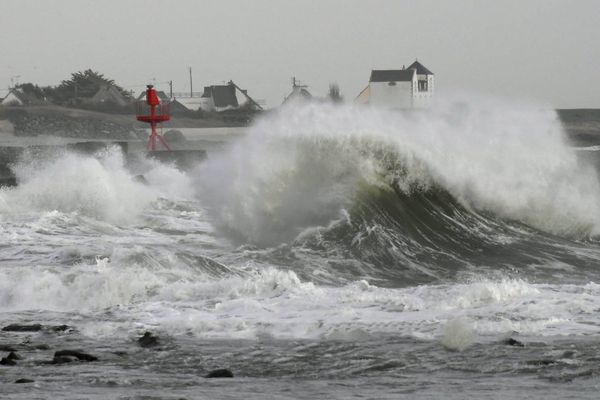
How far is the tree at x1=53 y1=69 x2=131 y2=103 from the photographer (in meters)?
72.6

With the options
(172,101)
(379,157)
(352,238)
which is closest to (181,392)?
(352,238)

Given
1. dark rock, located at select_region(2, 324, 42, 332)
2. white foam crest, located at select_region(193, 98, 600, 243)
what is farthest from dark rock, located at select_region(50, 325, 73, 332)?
white foam crest, located at select_region(193, 98, 600, 243)

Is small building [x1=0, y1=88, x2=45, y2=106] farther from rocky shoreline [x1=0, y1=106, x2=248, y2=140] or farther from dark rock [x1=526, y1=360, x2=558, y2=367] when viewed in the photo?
dark rock [x1=526, y1=360, x2=558, y2=367]

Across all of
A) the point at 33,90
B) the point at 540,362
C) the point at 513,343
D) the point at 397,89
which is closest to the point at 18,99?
the point at 33,90

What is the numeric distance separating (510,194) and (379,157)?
9.02 ft

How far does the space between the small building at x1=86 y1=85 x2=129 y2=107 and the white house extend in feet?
48.5

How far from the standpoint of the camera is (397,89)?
66250mm

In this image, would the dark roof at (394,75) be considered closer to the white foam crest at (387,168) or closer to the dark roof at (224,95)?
the dark roof at (224,95)

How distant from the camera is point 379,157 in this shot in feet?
64.8

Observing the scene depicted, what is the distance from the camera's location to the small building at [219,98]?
2975 inches

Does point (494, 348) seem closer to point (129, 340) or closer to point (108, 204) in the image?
point (129, 340)

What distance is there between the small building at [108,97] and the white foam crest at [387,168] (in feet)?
156

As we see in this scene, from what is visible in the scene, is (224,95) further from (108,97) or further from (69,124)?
(69,124)

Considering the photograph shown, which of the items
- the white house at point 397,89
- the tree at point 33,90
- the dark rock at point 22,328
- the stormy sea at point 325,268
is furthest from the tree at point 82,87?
the dark rock at point 22,328
